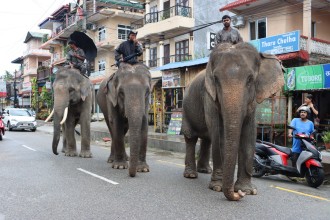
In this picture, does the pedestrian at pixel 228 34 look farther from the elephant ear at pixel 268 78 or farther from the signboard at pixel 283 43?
the signboard at pixel 283 43

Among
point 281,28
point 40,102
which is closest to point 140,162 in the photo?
point 281,28

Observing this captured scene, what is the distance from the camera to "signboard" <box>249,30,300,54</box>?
17.2 m

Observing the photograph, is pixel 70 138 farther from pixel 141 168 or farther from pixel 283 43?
pixel 283 43

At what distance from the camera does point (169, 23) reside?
1126 inches

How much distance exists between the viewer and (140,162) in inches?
348

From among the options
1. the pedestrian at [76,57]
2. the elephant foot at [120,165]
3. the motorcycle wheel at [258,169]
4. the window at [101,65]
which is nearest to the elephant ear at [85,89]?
the pedestrian at [76,57]

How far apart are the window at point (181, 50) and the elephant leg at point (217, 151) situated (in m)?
22.6

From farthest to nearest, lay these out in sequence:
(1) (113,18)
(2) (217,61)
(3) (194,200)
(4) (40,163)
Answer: (1) (113,18) < (4) (40,163) < (3) (194,200) < (2) (217,61)

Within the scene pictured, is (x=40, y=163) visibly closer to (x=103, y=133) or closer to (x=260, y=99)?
(x=260, y=99)

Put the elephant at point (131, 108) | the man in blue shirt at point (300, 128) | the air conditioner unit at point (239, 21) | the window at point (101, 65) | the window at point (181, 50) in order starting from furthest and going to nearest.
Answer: the window at point (101, 65), the window at point (181, 50), the air conditioner unit at point (239, 21), the man in blue shirt at point (300, 128), the elephant at point (131, 108)

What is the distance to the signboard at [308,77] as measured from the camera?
1399 centimetres

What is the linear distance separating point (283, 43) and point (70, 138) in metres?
10.7

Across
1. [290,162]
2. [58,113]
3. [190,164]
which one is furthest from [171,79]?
[190,164]

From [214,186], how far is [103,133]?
47.9 feet
